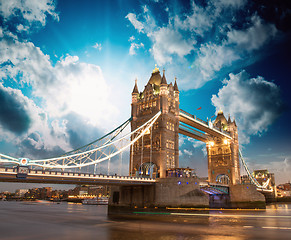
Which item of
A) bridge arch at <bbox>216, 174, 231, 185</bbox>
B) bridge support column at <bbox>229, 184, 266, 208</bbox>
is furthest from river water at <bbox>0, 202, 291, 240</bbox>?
bridge arch at <bbox>216, 174, 231, 185</bbox>

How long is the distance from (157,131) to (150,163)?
8394 millimetres

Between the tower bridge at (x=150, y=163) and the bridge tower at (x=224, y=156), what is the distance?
19.4 inches

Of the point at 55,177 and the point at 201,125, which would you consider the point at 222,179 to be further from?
the point at 55,177

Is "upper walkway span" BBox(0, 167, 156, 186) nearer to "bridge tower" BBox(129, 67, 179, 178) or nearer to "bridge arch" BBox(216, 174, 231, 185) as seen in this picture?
"bridge tower" BBox(129, 67, 179, 178)

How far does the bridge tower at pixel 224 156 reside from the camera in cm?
8900

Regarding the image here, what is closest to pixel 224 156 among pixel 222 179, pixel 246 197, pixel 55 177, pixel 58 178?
pixel 222 179

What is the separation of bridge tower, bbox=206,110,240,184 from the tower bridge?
492 millimetres

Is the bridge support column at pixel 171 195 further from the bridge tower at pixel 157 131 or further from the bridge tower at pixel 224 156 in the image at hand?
the bridge tower at pixel 224 156

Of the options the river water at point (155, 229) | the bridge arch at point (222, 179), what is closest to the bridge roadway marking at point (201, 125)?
the bridge arch at point (222, 179)

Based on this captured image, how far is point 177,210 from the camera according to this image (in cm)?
4431

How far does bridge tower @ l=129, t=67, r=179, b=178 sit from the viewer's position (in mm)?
57812

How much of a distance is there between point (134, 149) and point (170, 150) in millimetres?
9552

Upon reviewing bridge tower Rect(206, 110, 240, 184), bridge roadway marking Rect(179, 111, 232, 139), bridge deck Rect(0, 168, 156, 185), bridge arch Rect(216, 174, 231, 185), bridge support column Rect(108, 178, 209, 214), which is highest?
bridge roadway marking Rect(179, 111, 232, 139)

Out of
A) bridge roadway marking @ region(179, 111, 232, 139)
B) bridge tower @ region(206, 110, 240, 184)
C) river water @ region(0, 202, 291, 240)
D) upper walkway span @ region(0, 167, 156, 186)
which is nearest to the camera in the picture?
river water @ region(0, 202, 291, 240)
